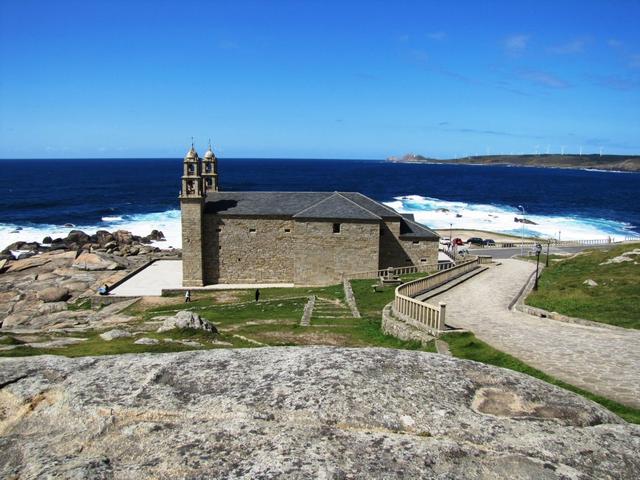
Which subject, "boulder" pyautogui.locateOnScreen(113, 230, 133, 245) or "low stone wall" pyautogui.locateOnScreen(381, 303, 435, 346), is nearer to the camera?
"low stone wall" pyautogui.locateOnScreen(381, 303, 435, 346)

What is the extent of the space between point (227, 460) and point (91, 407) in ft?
5.86

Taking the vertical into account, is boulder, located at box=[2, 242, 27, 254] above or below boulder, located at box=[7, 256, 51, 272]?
below

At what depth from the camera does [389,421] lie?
522 centimetres

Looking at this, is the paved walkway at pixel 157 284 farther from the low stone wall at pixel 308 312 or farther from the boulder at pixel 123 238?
the boulder at pixel 123 238

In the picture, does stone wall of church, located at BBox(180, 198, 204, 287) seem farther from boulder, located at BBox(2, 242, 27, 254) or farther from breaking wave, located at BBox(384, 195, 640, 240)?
breaking wave, located at BBox(384, 195, 640, 240)

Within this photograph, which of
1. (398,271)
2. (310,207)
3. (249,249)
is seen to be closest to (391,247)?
(398,271)

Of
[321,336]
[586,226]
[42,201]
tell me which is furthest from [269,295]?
[42,201]

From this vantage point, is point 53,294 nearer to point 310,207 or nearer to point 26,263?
point 26,263

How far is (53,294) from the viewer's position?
116ft

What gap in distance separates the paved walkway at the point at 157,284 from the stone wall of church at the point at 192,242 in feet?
3.04

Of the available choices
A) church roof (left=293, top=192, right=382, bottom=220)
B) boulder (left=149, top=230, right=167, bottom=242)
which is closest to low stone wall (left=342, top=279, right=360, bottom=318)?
church roof (left=293, top=192, right=382, bottom=220)

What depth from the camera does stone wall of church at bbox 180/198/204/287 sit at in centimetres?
3700

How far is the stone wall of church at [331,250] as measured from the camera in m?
36.1

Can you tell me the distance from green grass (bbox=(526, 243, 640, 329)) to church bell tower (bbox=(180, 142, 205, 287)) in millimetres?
22994
